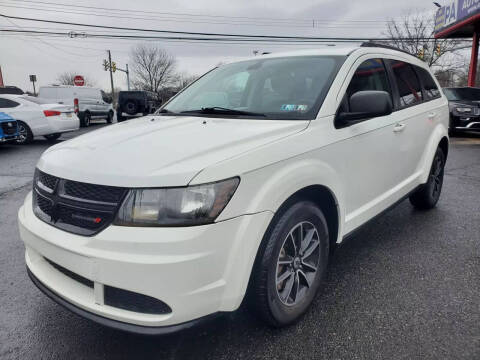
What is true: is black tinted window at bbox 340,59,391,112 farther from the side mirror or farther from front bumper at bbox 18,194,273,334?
front bumper at bbox 18,194,273,334

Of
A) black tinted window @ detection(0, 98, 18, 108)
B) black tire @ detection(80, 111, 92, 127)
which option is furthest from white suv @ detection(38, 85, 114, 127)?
black tinted window @ detection(0, 98, 18, 108)

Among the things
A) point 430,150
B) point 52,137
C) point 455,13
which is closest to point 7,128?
point 52,137

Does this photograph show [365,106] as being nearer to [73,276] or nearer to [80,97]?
[73,276]

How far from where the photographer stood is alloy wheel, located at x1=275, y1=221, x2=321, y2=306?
7.23 feet

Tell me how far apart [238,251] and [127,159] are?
0.72m

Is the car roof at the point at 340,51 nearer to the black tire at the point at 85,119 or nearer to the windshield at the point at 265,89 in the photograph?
the windshield at the point at 265,89

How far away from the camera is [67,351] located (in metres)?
2.11

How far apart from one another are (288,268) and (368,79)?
1701 millimetres

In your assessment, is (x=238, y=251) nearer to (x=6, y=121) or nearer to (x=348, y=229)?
(x=348, y=229)

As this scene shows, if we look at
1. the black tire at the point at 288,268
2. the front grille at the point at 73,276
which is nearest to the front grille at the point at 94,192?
the front grille at the point at 73,276

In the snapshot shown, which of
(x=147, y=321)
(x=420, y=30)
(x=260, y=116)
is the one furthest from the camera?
(x=420, y=30)

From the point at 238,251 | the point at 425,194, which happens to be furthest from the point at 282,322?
the point at 425,194

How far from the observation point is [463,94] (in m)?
12.1

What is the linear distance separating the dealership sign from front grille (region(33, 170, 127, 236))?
687 inches
